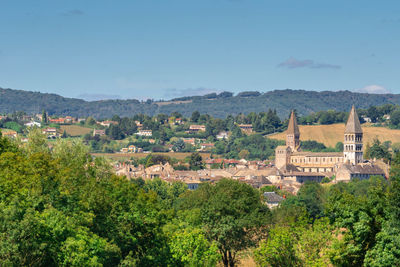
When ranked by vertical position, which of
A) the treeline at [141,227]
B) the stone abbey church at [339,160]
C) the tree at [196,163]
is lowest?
the tree at [196,163]

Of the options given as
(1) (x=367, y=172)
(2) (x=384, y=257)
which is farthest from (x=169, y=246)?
(1) (x=367, y=172)

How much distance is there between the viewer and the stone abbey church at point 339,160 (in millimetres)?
147000

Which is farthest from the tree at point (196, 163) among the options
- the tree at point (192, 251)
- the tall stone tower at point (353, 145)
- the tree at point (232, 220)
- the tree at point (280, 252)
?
the tree at point (192, 251)

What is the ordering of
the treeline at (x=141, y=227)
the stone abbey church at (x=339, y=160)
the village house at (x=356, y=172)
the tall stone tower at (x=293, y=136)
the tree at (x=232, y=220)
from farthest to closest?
the tall stone tower at (x=293, y=136), the stone abbey church at (x=339, y=160), the village house at (x=356, y=172), the tree at (x=232, y=220), the treeline at (x=141, y=227)

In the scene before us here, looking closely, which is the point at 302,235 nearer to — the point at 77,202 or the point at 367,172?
the point at 77,202

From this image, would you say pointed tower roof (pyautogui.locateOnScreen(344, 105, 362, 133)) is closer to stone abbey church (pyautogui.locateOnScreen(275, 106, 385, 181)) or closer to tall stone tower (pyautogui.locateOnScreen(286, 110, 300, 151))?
stone abbey church (pyautogui.locateOnScreen(275, 106, 385, 181))

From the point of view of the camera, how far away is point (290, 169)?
159750 mm

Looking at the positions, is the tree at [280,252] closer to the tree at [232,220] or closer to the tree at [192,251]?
the tree at [192,251]

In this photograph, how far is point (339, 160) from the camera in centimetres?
16612

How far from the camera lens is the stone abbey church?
147 meters

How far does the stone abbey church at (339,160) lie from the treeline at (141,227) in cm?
9907

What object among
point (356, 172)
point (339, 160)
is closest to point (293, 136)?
point (339, 160)

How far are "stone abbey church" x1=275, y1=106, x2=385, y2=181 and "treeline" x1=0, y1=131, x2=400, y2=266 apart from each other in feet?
325

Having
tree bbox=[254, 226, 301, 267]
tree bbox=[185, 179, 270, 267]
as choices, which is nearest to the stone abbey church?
tree bbox=[185, 179, 270, 267]
